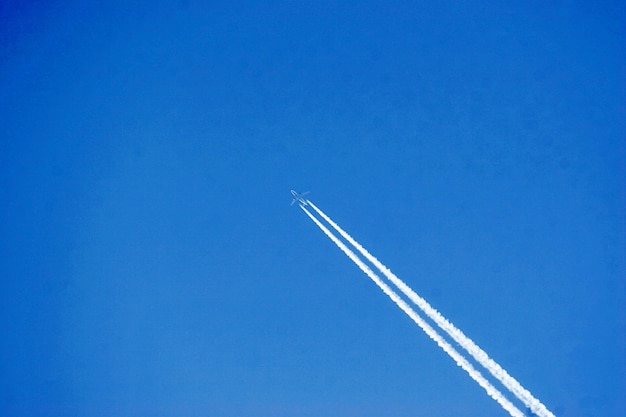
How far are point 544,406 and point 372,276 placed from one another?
7.86 m

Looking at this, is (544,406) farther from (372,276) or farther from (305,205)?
(305,205)

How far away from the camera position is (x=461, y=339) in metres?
19.8

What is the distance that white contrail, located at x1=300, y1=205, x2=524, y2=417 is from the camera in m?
18.5

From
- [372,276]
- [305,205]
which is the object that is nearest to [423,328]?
[372,276]

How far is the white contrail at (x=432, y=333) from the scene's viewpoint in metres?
18.5

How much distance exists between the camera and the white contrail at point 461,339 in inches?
728

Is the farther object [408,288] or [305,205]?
[305,205]

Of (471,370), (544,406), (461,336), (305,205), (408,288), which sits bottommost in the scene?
(544,406)

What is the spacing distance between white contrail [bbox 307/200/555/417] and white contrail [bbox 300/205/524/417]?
1.09 feet

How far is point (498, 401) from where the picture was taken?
18562 mm

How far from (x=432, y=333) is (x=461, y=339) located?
3.63 feet

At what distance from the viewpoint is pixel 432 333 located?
65.4 feet

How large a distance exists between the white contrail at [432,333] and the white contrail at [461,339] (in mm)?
332

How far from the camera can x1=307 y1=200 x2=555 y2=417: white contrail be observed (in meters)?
18.5
